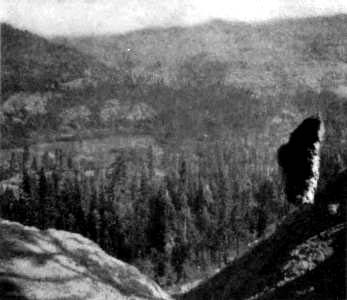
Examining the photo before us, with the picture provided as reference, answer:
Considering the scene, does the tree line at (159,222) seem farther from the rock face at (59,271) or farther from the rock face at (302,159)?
the rock face at (59,271)

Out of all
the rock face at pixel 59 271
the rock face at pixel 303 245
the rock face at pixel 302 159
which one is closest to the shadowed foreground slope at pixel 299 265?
the rock face at pixel 303 245

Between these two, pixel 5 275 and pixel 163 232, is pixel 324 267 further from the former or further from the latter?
pixel 163 232

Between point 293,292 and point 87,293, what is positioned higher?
point 87,293

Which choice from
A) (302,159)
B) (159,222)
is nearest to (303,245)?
(302,159)

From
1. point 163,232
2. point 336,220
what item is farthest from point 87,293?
point 163,232

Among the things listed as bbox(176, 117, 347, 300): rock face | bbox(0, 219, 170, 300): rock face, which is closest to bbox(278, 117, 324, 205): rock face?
bbox(176, 117, 347, 300): rock face

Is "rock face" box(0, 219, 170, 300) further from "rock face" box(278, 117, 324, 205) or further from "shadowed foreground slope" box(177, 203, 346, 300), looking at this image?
"rock face" box(278, 117, 324, 205)
